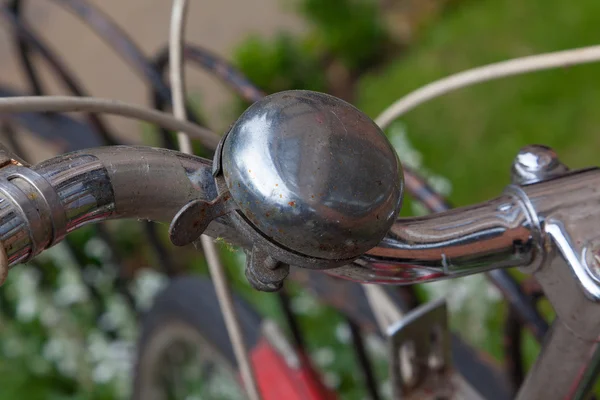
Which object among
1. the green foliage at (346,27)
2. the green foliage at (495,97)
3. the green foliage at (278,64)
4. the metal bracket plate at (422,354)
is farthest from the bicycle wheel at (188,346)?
the green foliage at (346,27)

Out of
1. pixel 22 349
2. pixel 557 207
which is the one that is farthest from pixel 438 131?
pixel 557 207

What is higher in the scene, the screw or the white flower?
the screw

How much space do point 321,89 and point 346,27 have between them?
0.22 meters

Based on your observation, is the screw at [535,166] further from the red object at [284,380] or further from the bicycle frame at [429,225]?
the red object at [284,380]

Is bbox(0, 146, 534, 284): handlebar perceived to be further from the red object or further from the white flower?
the white flower

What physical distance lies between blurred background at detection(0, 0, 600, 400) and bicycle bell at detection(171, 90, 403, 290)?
1.03 metres

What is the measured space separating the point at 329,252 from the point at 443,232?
89 millimetres

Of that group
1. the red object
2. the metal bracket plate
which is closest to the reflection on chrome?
the metal bracket plate

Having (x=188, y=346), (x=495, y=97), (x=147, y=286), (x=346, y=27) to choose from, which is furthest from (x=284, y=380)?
(x=346, y=27)

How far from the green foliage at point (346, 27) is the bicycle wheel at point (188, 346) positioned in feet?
5.12

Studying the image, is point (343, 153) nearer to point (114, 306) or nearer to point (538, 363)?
point (538, 363)

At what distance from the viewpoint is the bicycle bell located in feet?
0.96

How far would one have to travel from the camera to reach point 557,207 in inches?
14.4

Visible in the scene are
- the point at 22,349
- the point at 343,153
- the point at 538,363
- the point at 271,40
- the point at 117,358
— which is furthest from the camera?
the point at 271,40
